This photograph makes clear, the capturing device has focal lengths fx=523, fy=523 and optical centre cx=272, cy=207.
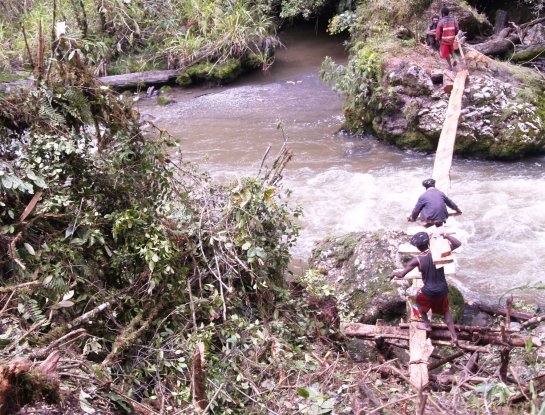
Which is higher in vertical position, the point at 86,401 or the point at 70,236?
the point at 70,236

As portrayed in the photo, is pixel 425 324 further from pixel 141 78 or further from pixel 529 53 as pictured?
pixel 141 78

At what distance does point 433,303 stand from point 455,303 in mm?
1222

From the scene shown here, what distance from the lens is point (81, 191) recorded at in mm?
4223

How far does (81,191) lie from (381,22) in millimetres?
10077

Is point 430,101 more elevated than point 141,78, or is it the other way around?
point 141,78

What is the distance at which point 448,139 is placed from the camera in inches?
300

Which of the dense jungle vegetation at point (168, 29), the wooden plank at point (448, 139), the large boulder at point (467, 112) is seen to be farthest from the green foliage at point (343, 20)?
the wooden plank at point (448, 139)

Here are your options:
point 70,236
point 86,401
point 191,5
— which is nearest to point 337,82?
point 191,5

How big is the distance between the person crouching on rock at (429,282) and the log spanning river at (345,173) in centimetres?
192

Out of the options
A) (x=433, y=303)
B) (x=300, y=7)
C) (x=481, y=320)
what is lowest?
(x=481, y=320)

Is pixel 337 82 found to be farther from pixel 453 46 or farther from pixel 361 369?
pixel 361 369

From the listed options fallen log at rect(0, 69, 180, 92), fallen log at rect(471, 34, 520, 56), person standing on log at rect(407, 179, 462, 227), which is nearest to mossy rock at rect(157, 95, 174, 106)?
fallen log at rect(0, 69, 180, 92)

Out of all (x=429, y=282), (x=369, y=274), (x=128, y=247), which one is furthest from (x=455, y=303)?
(x=128, y=247)

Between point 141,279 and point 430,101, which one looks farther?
point 430,101
